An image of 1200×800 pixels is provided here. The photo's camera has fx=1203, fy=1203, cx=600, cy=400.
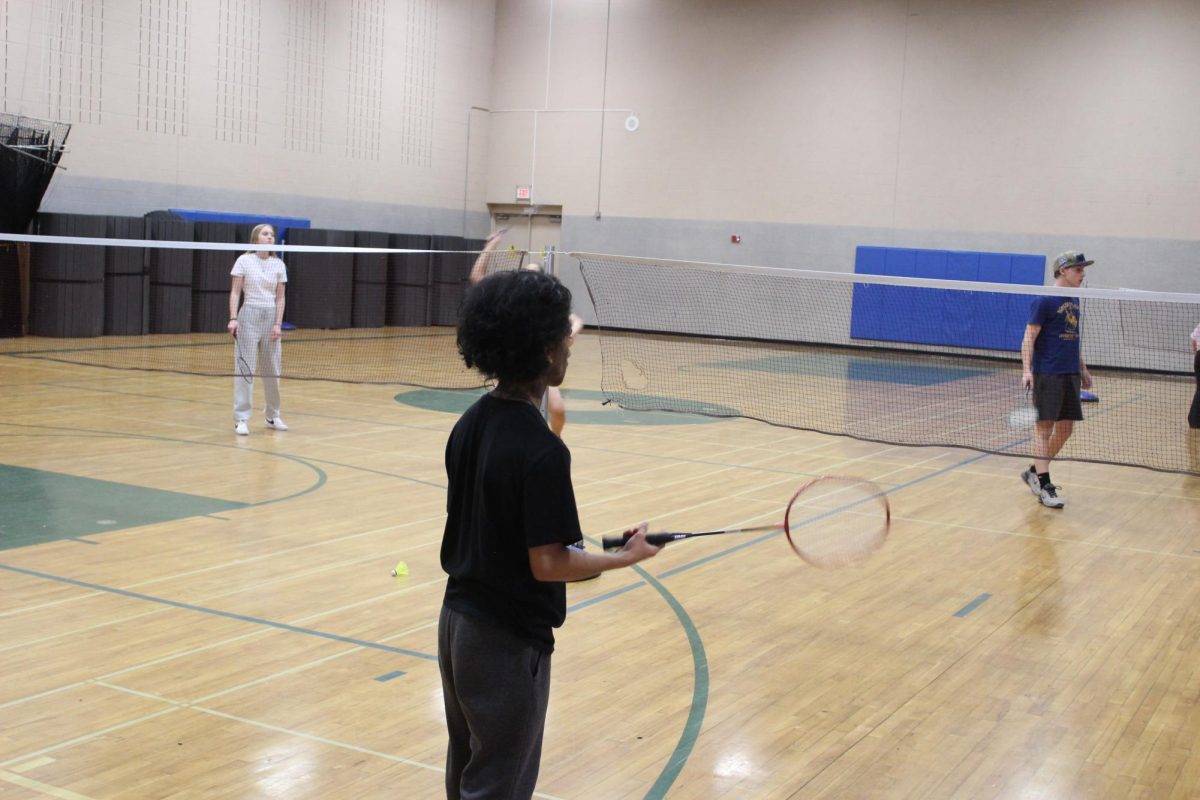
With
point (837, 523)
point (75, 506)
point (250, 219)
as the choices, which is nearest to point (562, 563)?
point (837, 523)

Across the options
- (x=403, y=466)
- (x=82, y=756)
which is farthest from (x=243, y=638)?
(x=403, y=466)

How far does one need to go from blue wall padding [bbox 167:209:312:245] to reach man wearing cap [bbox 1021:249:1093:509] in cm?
1573

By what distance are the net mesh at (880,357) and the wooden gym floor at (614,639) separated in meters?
3.15

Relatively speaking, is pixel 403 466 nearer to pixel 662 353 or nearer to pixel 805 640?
pixel 805 640

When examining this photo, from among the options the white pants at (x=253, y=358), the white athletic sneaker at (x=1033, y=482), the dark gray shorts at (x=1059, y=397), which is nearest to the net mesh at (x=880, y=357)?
the dark gray shorts at (x=1059, y=397)

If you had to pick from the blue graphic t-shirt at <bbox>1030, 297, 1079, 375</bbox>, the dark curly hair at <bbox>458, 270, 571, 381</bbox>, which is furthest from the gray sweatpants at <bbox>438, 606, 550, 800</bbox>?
the blue graphic t-shirt at <bbox>1030, 297, 1079, 375</bbox>

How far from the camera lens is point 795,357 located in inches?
950

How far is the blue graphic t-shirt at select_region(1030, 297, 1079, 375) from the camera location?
32.9ft

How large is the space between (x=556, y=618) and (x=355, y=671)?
274 centimetres

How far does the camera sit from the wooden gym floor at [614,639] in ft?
14.9

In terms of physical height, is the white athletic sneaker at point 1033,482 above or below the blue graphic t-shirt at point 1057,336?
below

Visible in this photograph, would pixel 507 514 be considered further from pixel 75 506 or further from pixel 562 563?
pixel 75 506

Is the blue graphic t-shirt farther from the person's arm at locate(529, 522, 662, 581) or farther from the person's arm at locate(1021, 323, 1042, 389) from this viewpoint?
the person's arm at locate(529, 522, 662, 581)

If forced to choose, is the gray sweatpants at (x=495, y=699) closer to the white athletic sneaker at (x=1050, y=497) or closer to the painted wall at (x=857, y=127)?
the white athletic sneaker at (x=1050, y=497)
